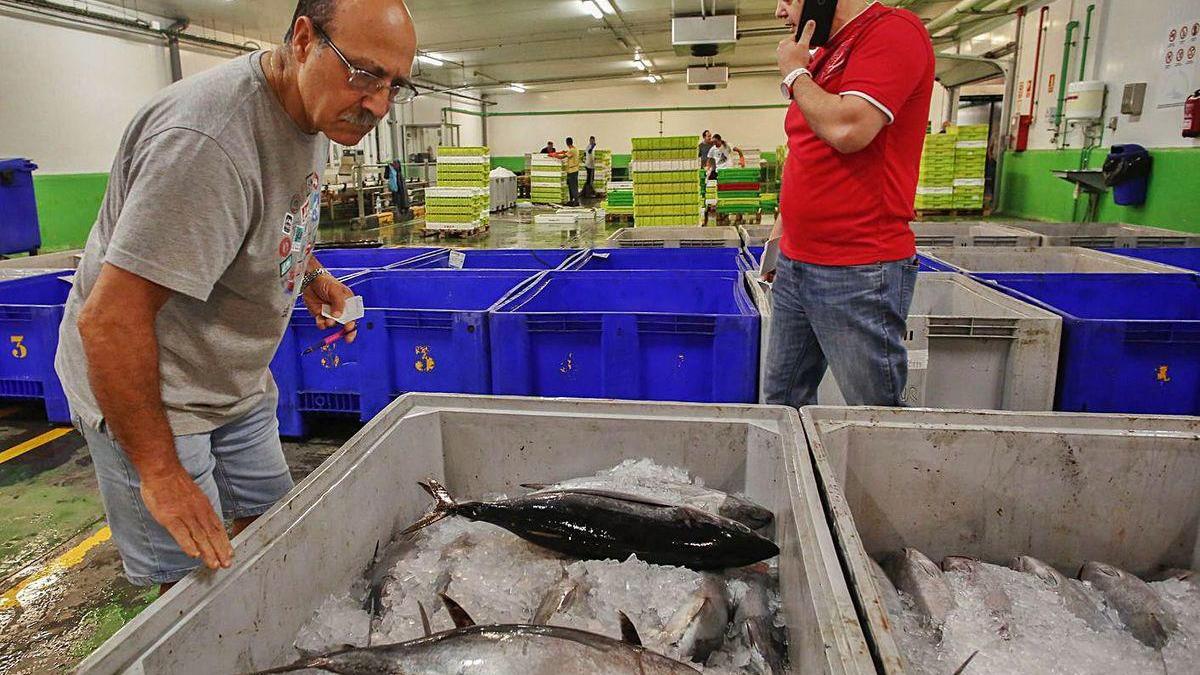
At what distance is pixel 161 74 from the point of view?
14758 mm

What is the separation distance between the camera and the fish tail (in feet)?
5.63

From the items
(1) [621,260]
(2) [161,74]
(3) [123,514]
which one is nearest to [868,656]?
(3) [123,514]

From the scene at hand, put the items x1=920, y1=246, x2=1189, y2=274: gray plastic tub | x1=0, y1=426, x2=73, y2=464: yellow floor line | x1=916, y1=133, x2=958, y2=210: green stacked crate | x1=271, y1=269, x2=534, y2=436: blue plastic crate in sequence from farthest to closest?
x1=916, y1=133, x2=958, y2=210: green stacked crate, x1=920, y1=246, x2=1189, y2=274: gray plastic tub, x1=0, y1=426, x2=73, y2=464: yellow floor line, x1=271, y1=269, x2=534, y2=436: blue plastic crate

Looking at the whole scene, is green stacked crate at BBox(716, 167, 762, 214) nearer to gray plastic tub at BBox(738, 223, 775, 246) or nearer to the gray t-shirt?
gray plastic tub at BBox(738, 223, 775, 246)

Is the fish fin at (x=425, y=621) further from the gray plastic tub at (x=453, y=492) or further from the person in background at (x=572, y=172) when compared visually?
the person in background at (x=572, y=172)

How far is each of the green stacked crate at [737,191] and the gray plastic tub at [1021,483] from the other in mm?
11900

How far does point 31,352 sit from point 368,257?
2204 millimetres

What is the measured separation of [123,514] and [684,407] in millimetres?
1288

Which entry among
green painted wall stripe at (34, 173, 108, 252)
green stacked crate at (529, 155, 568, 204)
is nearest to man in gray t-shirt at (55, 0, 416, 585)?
green painted wall stripe at (34, 173, 108, 252)

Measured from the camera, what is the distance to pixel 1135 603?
1.49 m

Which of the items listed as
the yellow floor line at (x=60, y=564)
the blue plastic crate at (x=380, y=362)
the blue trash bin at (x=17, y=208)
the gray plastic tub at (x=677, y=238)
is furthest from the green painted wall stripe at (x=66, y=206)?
the yellow floor line at (x=60, y=564)

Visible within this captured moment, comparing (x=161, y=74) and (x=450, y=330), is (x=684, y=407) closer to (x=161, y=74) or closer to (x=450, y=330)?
(x=450, y=330)

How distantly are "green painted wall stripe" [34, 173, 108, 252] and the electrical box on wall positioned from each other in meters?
15.1

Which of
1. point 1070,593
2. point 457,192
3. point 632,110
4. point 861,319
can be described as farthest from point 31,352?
point 632,110
